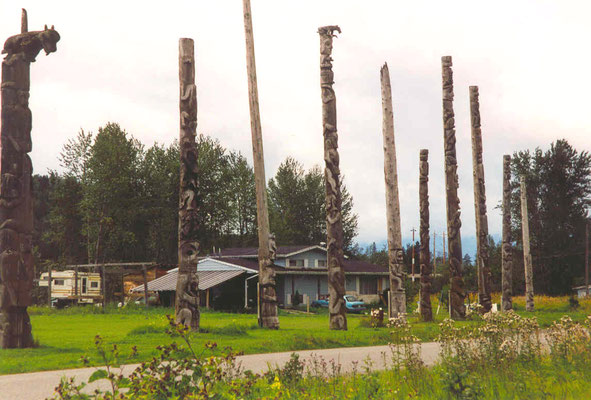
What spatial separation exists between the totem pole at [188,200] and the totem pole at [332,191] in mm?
4491

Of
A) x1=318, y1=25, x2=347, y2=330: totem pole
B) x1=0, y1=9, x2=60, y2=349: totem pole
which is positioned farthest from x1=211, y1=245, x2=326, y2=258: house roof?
x1=0, y1=9, x2=60, y2=349: totem pole

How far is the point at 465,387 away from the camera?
7.10m

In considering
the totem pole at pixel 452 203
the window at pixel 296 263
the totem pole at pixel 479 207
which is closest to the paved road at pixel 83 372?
the totem pole at pixel 452 203

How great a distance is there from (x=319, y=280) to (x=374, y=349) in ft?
137

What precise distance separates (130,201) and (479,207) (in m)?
46.3

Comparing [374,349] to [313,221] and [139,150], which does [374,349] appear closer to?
[139,150]

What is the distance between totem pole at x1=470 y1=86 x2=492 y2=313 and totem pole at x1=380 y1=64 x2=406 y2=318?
8.75 meters

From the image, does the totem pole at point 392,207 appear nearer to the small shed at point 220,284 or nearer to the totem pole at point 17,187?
the totem pole at point 17,187

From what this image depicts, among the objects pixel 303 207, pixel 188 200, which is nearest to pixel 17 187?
pixel 188 200

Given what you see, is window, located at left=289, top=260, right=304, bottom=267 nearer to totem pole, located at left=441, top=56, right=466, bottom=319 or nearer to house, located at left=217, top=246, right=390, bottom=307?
house, located at left=217, top=246, right=390, bottom=307

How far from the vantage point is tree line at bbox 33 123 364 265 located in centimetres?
6638

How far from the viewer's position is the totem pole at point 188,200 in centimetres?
1836

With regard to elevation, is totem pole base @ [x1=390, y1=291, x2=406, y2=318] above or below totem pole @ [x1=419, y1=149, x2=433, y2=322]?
below

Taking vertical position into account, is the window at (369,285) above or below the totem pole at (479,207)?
below
